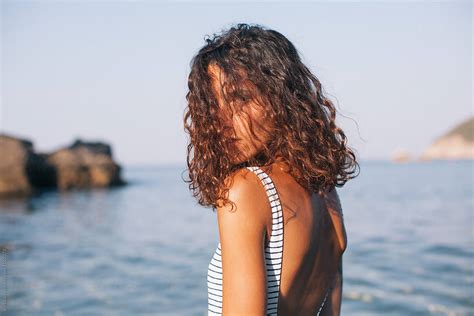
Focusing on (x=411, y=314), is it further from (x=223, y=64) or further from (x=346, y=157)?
(x=223, y=64)

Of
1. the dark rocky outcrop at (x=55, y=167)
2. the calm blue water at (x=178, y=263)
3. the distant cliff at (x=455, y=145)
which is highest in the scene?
the distant cliff at (x=455, y=145)

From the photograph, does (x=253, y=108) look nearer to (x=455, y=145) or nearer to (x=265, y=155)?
(x=265, y=155)

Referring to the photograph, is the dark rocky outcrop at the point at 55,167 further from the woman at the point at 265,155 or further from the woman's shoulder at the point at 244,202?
the woman's shoulder at the point at 244,202

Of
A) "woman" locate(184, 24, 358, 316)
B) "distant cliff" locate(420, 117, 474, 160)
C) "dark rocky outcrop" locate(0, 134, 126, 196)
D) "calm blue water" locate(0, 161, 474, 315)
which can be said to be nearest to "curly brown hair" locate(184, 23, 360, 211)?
"woman" locate(184, 24, 358, 316)

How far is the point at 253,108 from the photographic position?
1739 millimetres

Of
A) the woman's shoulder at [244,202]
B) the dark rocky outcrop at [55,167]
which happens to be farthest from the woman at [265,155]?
the dark rocky outcrop at [55,167]

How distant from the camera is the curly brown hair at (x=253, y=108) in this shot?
68.1 inches

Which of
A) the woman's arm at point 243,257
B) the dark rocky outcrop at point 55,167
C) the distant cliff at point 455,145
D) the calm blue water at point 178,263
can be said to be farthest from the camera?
the distant cliff at point 455,145

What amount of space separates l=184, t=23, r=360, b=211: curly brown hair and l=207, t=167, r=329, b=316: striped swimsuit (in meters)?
0.12

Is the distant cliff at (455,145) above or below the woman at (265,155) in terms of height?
above

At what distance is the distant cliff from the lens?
5659 inches

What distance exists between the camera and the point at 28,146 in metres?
35.9

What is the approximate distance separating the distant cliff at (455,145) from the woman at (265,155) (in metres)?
149

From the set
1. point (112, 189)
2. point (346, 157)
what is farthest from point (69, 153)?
point (346, 157)
